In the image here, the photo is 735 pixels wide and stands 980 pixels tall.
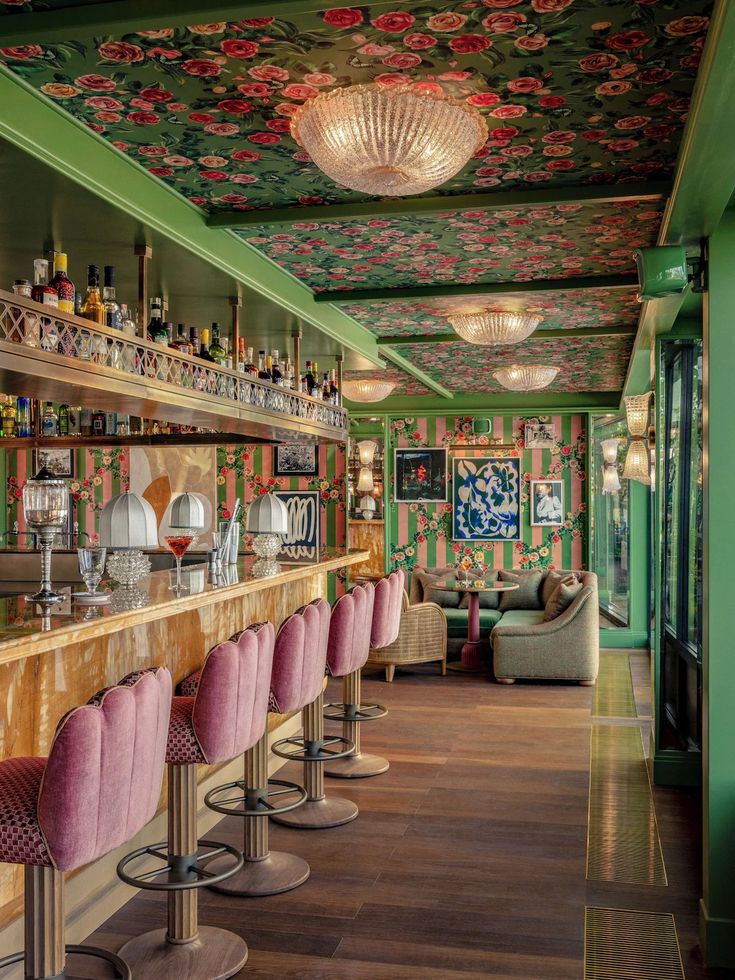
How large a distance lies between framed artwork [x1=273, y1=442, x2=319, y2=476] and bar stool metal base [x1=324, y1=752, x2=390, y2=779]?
6503 millimetres

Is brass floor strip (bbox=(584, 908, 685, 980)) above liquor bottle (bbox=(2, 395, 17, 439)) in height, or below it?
below

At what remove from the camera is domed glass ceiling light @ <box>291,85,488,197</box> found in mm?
2705

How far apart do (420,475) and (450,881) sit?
8.23 m

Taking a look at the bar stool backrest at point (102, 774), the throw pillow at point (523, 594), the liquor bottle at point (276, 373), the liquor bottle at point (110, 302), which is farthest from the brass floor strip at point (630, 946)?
the throw pillow at point (523, 594)

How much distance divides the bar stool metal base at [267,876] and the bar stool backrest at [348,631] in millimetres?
1022

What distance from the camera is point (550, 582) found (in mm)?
10211

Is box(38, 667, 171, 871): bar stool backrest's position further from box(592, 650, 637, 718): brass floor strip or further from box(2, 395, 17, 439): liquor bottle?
box(592, 650, 637, 718): brass floor strip

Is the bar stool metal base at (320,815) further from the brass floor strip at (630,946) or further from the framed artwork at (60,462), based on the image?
the framed artwork at (60,462)

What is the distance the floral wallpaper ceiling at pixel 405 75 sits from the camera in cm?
254

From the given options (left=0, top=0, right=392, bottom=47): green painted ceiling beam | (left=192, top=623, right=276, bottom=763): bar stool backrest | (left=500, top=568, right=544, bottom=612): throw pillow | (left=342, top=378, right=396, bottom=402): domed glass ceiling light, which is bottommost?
(left=500, top=568, right=544, bottom=612): throw pillow

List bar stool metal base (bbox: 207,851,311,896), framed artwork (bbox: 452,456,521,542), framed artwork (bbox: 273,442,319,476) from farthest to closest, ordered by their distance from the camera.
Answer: framed artwork (bbox: 273,442,319,476), framed artwork (bbox: 452,456,521,542), bar stool metal base (bbox: 207,851,311,896)

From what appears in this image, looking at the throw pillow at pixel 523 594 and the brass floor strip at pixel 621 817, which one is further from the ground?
the throw pillow at pixel 523 594

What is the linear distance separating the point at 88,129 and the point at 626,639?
28.9ft

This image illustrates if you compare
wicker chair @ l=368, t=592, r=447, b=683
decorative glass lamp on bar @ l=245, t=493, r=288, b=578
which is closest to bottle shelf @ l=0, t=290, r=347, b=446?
decorative glass lamp on bar @ l=245, t=493, r=288, b=578
